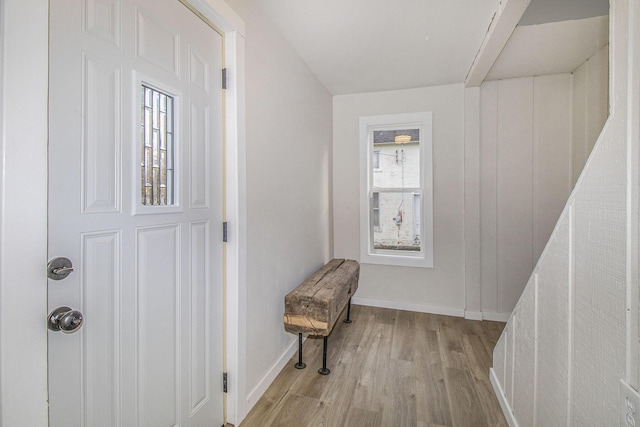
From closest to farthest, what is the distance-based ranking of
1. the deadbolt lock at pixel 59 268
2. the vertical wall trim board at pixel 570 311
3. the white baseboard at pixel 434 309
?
1. the deadbolt lock at pixel 59 268
2. the vertical wall trim board at pixel 570 311
3. the white baseboard at pixel 434 309

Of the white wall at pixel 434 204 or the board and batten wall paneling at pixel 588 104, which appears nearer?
the board and batten wall paneling at pixel 588 104

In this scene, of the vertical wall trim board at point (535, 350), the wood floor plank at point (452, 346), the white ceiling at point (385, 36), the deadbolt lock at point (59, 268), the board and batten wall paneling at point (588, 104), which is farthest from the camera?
the board and batten wall paneling at point (588, 104)

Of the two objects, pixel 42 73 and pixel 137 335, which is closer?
pixel 42 73

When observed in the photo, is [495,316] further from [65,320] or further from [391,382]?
[65,320]

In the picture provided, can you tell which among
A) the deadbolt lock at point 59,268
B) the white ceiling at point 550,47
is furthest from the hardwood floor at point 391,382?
the white ceiling at point 550,47

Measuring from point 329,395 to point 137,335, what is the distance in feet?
4.28

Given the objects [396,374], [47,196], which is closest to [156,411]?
[47,196]

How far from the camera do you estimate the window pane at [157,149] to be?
1.16m

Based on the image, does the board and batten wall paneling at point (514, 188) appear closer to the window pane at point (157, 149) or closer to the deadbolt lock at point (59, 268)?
the window pane at point (157, 149)

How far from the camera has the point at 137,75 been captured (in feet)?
3.62

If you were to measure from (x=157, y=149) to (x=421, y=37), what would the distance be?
2.09 metres

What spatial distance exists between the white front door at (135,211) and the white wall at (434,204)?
85.3 inches

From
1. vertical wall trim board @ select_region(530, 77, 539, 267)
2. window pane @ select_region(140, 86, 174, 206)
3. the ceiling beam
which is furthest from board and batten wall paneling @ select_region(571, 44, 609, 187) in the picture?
window pane @ select_region(140, 86, 174, 206)

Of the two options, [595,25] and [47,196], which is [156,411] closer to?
[47,196]
